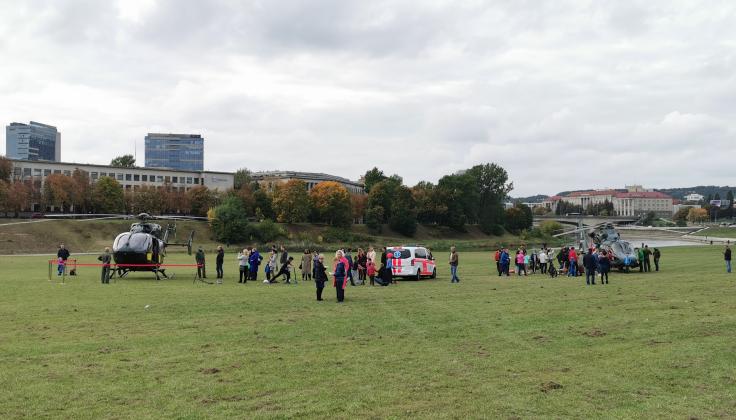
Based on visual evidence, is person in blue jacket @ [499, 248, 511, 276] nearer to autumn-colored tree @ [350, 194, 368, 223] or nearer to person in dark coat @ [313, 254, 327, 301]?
person in dark coat @ [313, 254, 327, 301]

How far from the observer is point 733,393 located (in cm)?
970

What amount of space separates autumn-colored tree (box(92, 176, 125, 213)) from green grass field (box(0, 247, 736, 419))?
94.9 metres

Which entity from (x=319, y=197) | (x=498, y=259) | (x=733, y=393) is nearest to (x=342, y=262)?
(x=733, y=393)

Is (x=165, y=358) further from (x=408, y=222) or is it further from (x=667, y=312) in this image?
(x=408, y=222)

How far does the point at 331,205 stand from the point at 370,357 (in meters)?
106

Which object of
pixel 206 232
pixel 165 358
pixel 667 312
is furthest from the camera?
pixel 206 232

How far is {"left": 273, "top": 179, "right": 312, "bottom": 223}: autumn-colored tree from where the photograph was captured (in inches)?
4402

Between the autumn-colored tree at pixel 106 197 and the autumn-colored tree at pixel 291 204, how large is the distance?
2770 cm

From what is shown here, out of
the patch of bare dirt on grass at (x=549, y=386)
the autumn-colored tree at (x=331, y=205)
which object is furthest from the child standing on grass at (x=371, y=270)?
the autumn-colored tree at (x=331, y=205)

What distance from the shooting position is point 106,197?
365 ft

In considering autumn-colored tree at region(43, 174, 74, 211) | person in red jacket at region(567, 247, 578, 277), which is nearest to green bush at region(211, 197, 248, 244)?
autumn-colored tree at region(43, 174, 74, 211)

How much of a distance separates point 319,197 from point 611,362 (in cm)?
10802

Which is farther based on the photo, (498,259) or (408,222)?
(408,222)

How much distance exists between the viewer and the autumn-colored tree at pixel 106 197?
111000 mm
